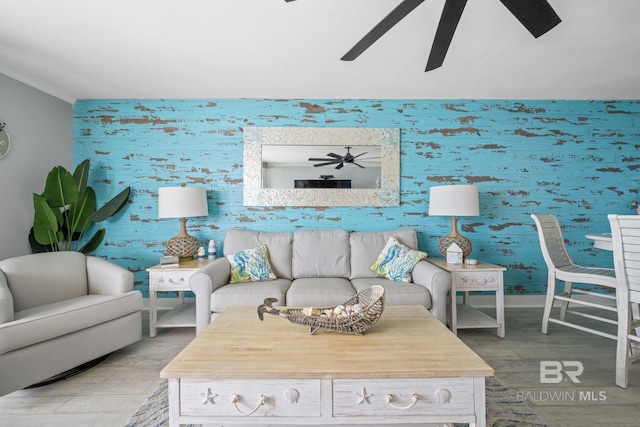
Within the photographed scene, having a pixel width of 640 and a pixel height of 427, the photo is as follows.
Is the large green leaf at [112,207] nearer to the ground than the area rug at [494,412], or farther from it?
farther from it

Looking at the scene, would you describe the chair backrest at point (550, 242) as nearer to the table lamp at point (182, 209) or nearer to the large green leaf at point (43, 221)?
the table lamp at point (182, 209)

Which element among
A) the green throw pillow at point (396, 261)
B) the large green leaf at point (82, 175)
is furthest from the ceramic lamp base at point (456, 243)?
the large green leaf at point (82, 175)

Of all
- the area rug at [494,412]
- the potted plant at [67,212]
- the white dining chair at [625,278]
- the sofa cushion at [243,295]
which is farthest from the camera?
the potted plant at [67,212]

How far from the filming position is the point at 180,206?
9.40 ft

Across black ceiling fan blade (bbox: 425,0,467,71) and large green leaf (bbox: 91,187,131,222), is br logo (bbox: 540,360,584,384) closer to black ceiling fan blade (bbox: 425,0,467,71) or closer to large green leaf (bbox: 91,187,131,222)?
black ceiling fan blade (bbox: 425,0,467,71)

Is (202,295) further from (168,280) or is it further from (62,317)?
(62,317)

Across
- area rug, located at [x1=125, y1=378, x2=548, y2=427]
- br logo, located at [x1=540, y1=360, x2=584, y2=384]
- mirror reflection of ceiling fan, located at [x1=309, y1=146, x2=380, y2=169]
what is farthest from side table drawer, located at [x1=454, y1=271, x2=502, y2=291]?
mirror reflection of ceiling fan, located at [x1=309, y1=146, x2=380, y2=169]

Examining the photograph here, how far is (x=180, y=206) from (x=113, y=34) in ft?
4.56

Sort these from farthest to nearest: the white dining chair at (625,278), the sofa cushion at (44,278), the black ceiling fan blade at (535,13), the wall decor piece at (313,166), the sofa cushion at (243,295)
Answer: the wall decor piece at (313,166) < the sofa cushion at (243,295) < the sofa cushion at (44,278) < the white dining chair at (625,278) < the black ceiling fan blade at (535,13)

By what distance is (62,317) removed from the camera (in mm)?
1896

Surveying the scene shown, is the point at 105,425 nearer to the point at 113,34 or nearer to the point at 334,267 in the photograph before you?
the point at 334,267

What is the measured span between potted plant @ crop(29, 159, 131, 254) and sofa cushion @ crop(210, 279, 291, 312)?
1.57m

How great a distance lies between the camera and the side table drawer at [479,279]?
262 cm

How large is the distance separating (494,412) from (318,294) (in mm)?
1270
